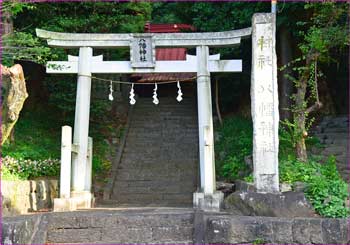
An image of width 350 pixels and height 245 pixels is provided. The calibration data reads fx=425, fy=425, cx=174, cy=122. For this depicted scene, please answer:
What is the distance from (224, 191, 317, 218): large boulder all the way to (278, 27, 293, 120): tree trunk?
6.57m

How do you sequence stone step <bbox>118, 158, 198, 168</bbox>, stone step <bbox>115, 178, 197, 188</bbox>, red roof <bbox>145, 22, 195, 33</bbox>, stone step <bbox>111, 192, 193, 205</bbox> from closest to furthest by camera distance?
stone step <bbox>111, 192, 193, 205</bbox>
stone step <bbox>115, 178, 197, 188</bbox>
stone step <bbox>118, 158, 198, 168</bbox>
red roof <bbox>145, 22, 195, 33</bbox>

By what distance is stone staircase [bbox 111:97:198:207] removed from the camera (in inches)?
468

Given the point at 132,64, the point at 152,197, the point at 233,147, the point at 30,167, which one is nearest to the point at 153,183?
the point at 152,197

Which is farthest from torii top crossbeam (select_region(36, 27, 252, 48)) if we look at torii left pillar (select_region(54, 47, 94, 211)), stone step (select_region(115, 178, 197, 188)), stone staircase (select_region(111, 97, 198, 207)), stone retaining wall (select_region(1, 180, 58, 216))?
stone step (select_region(115, 178, 197, 188))

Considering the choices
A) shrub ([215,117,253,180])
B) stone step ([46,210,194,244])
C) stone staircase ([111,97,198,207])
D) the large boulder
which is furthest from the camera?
shrub ([215,117,253,180])

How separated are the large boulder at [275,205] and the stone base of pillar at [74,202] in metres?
3.53

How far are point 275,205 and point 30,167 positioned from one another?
243 inches

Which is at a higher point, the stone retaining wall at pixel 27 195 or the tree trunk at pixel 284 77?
the tree trunk at pixel 284 77

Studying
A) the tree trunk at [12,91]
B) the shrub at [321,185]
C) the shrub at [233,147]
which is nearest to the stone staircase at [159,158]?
the shrub at [233,147]

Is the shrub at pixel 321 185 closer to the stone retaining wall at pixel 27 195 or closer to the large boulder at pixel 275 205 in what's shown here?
the large boulder at pixel 275 205

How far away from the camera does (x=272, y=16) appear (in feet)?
28.1

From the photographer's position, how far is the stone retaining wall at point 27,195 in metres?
8.39

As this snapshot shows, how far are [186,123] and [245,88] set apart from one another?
2750mm

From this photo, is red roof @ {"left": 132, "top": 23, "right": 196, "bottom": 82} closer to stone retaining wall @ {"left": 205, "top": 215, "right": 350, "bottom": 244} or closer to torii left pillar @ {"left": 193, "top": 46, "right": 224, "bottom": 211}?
torii left pillar @ {"left": 193, "top": 46, "right": 224, "bottom": 211}
